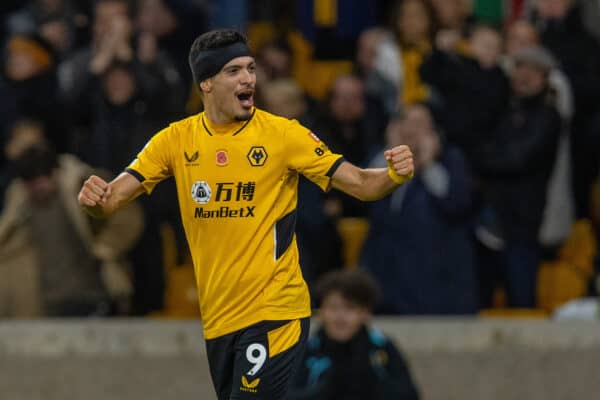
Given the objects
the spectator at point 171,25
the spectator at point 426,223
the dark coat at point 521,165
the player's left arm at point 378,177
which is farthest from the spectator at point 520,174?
the player's left arm at point 378,177

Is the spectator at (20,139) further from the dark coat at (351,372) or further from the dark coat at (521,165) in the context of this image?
the dark coat at (521,165)

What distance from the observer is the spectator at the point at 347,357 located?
10.2 m

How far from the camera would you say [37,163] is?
435 inches

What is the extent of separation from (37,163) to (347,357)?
2350mm

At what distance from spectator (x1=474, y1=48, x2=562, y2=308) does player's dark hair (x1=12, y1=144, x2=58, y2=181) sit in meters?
2.74

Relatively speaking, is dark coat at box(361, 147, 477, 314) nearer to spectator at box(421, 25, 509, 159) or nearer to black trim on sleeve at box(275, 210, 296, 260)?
spectator at box(421, 25, 509, 159)

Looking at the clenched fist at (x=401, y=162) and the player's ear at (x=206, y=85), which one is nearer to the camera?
the clenched fist at (x=401, y=162)

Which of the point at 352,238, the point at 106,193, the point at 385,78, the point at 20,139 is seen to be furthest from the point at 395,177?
the point at 20,139

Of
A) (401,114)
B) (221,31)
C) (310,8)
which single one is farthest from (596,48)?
(221,31)

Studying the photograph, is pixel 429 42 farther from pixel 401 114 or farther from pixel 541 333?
pixel 541 333

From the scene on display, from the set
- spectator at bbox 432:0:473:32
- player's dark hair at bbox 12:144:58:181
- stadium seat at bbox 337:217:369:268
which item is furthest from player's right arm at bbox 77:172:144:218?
spectator at bbox 432:0:473:32

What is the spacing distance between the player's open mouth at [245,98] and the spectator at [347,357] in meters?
3.40

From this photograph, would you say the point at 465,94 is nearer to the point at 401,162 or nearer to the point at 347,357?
the point at 347,357

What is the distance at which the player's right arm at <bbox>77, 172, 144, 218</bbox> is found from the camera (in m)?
6.86
